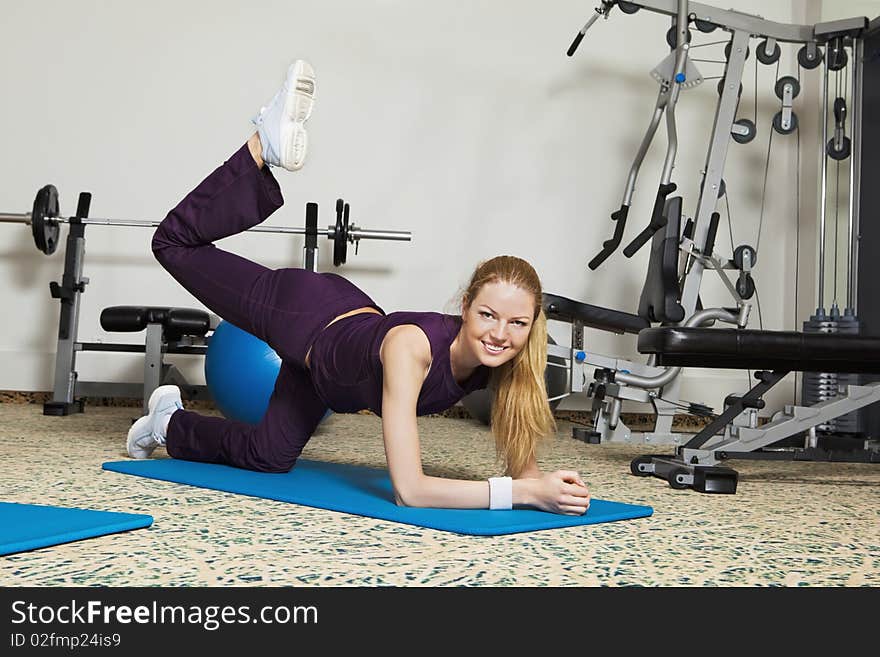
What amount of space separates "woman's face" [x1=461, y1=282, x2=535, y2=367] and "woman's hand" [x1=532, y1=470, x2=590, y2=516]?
0.25 m

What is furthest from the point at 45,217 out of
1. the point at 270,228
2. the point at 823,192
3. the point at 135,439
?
the point at 823,192

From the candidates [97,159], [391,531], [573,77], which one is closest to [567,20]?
[573,77]

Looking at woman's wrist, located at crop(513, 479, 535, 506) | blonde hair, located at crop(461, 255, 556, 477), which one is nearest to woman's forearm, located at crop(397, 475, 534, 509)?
woman's wrist, located at crop(513, 479, 535, 506)

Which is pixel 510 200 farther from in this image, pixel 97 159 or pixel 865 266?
pixel 97 159

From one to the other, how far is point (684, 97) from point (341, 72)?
1.86 m

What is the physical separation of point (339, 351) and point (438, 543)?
0.63m

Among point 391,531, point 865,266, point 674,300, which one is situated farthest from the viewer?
point 865,266

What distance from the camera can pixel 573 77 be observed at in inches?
194

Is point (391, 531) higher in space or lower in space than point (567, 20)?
lower

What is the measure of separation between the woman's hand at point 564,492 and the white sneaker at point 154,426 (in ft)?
3.84

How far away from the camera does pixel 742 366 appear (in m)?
2.56

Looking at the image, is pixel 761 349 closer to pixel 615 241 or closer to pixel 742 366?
pixel 742 366

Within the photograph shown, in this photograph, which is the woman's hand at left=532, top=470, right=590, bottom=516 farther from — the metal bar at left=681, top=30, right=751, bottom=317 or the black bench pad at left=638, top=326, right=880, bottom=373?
the metal bar at left=681, top=30, right=751, bottom=317
